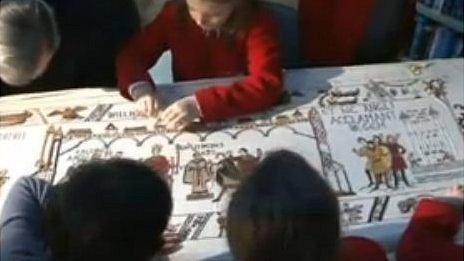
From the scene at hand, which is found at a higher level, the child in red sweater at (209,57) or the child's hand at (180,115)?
the child in red sweater at (209,57)

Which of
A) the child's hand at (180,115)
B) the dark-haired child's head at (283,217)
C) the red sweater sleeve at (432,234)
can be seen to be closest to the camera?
the dark-haired child's head at (283,217)

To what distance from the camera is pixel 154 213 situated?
0.68 m

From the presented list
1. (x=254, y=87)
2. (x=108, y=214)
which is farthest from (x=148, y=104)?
(x=108, y=214)

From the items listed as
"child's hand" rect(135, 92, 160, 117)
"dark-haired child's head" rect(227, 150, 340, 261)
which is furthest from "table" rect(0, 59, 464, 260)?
"dark-haired child's head" rect(227, 150, 340, 261)

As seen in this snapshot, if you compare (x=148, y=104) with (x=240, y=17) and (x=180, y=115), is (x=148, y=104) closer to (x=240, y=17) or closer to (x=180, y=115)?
(x=180, y=115)

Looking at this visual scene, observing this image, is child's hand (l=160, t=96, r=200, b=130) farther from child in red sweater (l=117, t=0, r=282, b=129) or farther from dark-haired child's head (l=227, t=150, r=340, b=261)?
dark-haired child's head (l=227, t=150, r=340, b=261)

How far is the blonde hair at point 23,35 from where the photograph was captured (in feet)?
2.86

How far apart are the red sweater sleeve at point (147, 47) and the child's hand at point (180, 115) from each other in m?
0.09

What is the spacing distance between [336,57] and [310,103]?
0.61 feet

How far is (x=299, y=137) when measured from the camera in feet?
2.87

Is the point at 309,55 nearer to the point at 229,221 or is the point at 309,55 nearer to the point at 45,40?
the point at 45,40

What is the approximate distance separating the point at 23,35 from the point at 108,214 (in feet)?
1.03

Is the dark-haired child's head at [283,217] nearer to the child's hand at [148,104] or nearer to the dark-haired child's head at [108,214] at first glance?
the dark-haired child's head at [108,214]

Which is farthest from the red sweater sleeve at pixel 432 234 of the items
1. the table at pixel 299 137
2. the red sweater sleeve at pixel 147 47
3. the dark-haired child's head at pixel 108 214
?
the red sweater sleeve at pixel 147 47
